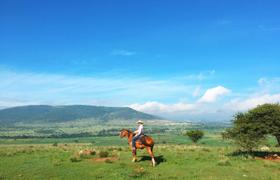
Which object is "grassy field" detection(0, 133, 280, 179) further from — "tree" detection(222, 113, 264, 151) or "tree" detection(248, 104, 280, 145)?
"tree" detection(248, 104, 280, 145)

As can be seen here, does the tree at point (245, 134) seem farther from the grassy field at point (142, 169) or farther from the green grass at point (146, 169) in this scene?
the green grass at point (146, 169)

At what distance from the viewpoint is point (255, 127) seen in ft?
112

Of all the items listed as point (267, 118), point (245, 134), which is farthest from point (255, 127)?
point (267, 118)

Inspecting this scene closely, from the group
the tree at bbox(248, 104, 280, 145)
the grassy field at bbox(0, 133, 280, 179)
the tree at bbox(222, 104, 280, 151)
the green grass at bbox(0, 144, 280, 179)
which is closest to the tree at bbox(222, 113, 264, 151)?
the tree at bbox(222, 104, 280, 151)

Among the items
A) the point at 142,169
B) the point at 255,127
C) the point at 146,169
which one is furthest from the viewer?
the point at 255,127

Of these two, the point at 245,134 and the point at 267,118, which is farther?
the point at 267,118

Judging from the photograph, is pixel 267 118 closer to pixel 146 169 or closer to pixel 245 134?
pixel 245 134

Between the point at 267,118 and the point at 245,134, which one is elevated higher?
the point at 267,118

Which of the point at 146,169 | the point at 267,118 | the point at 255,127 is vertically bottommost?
the point at 146,169

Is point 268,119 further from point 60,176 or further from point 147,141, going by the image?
point 60,176

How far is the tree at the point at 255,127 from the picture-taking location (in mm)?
33844

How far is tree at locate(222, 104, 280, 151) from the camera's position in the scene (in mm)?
33844

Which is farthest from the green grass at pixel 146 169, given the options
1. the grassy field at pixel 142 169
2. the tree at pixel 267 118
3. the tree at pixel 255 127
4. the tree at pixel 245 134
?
the tree at pixel 267 118

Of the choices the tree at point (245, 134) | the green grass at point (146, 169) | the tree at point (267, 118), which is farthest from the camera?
the tree at point (267, 118)
